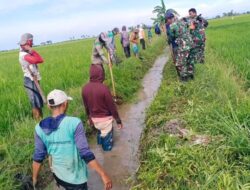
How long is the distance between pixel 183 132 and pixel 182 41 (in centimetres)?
418

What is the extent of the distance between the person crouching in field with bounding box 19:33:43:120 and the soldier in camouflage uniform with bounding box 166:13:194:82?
3.50 meters

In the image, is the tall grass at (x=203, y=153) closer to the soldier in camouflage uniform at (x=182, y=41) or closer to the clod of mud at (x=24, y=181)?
the clod of mud at (x=24, y=181)

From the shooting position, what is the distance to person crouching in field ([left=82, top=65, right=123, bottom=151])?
5371 millimetres

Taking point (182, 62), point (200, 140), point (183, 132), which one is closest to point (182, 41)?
point (182, 62)

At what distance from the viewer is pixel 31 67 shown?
19.9ft

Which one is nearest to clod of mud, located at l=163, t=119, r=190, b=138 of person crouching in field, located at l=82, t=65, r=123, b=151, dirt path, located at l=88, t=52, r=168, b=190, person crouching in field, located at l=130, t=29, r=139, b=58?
dirt path, located at l=88, t=52, r=168, b=190

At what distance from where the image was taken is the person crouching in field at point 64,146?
10.4 feet

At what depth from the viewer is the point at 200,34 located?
9.91 metres

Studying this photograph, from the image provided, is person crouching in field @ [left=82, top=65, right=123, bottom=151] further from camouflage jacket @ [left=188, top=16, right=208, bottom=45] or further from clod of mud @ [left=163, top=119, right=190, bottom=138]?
camouflage jacket @ [left=188, top=16, right=208, bottom=45]

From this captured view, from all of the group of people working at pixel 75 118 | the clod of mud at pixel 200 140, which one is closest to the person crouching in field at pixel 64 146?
the group of people working at pixel 75 118

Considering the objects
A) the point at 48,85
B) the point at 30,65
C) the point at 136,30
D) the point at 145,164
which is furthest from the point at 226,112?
the point at 136,30

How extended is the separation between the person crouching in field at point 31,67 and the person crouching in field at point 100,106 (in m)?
1.11

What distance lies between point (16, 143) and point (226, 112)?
2.80 m

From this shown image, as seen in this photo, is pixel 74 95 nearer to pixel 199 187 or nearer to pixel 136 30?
pixel 199 187
